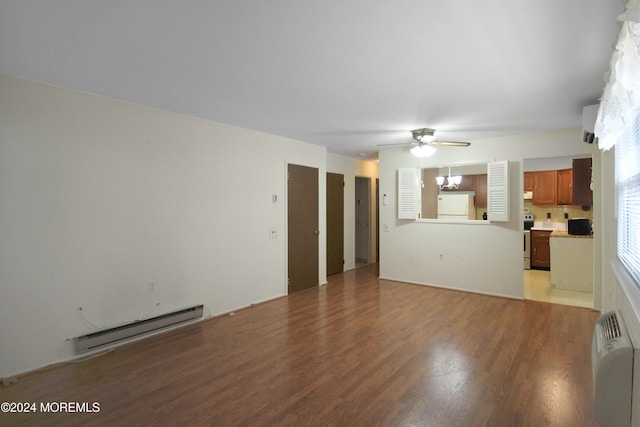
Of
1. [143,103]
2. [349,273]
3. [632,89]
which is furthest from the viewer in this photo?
[349,273]

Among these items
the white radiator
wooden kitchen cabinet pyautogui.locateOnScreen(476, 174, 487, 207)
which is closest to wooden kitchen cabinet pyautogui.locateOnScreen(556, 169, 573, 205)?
wooden kitchen cabinet pyautogui.locateOnScreen(476, 174, 487, 207)

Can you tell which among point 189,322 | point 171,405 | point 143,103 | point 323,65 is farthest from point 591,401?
point 143,103

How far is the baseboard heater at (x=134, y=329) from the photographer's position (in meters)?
2.87

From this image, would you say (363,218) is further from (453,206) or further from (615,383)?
(615,383)

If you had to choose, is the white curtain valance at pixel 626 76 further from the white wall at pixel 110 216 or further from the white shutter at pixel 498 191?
the white wall at pixel 110 216

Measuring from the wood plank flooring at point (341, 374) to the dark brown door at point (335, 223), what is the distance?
239 cm

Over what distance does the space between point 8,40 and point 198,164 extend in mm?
1941

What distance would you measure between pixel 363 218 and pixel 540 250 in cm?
380

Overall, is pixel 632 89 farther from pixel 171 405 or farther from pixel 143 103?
pixel 143 103

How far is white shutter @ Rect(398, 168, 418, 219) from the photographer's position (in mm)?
5598

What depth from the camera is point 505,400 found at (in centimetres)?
225

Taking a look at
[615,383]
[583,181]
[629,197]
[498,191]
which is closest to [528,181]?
[583,181]

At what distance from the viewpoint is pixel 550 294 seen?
498 centimetres

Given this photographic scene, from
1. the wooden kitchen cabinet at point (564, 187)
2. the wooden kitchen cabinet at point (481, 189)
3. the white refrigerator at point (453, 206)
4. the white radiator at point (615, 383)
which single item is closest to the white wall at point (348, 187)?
the white refrigerator at point (453, 206)
